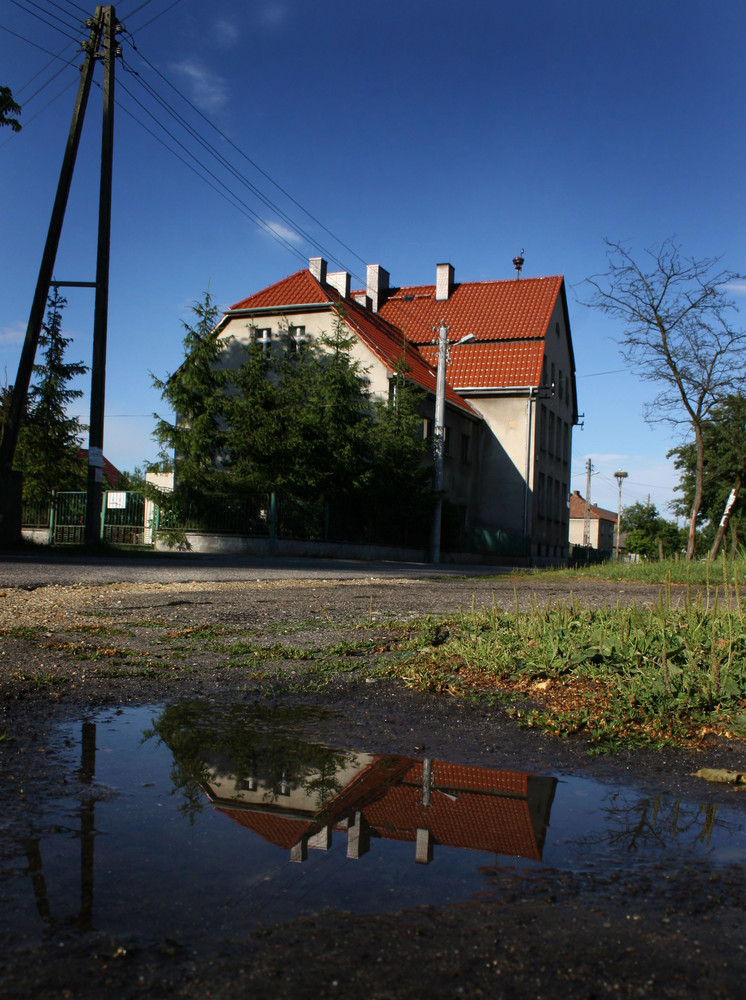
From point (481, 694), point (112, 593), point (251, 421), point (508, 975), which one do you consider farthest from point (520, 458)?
point (508, 975)

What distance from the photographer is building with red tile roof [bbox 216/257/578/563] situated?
34781 millimetres

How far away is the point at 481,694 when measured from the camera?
3.94 meters

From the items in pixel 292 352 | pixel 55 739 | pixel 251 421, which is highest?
pixel 292 352

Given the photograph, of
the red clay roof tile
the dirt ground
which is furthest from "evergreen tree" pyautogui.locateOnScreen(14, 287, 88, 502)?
the dirt ground

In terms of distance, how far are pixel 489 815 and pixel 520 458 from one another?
38176 mm

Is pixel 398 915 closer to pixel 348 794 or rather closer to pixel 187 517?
pixel 348 794

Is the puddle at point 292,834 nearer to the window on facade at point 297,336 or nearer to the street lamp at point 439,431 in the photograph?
the street lamp at point 439,431

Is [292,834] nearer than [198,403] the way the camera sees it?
Yes

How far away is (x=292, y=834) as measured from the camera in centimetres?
222

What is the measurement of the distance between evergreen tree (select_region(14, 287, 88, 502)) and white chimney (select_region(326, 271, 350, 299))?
14.8 metres

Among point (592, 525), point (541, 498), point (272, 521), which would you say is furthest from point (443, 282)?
point (592, 525)

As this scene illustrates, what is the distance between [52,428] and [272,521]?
10430 mm

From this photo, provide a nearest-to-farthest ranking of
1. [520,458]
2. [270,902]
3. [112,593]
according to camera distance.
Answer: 1. [270,902]
2. [112,593]
3. [520,458]

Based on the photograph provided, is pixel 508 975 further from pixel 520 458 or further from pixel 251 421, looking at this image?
pixel 520 458
